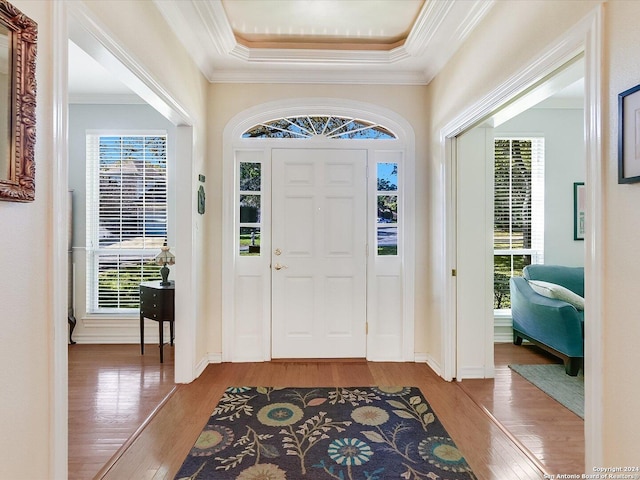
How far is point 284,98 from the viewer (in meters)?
3.44

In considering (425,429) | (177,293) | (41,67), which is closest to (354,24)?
(41,67)

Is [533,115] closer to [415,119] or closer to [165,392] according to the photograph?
[415,119]

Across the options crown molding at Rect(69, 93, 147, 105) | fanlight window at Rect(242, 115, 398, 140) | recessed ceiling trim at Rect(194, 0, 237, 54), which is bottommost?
fanlight window at Rect(242, 115, 398, 140)

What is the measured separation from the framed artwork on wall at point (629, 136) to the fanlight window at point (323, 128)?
2.29 m

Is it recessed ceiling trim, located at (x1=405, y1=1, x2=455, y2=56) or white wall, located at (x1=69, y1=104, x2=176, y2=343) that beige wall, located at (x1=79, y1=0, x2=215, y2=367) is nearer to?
white wall, located at (x1=69, y1=104, x2=176, y2=343)

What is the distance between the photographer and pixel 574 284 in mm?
3762

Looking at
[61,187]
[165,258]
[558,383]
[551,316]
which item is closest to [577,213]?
[551,316]

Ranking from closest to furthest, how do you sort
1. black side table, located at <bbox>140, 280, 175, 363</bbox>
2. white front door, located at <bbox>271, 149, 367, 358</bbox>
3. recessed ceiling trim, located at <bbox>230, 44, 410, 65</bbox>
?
recessed ceiling trim, located at <bbox>230, 44, 410, 65</bbox>
black side table, located at <bbox>140, 280, 175, 363</bbox>
white front door, located at <bbox>271, 149, 367, 358</bbox>

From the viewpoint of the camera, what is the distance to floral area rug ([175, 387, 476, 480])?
1.91m

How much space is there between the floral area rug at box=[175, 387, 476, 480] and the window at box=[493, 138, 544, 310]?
2342 millimetres

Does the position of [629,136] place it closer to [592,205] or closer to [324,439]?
[592,205]

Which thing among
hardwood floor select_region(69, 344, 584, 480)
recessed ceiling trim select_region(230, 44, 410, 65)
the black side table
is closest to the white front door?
hardwood floor select_region(69, 344, 584, 480)

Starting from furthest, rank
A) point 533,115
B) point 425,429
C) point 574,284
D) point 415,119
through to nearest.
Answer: point 533,115, point 574,284, point 415,119, point 425,429

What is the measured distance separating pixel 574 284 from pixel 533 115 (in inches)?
77.2
